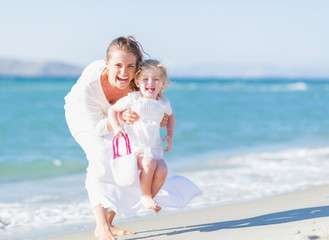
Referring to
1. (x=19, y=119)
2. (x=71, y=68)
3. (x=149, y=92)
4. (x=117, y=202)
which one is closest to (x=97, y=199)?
(x=117, y=202)

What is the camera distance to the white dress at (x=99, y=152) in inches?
160

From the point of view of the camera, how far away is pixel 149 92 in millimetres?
3977

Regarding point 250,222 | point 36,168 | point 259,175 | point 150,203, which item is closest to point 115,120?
point 150,203

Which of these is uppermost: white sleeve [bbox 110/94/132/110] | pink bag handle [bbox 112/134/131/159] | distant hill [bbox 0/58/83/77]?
distant hill [bbox 0/58/83/77]

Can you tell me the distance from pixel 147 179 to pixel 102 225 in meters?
Answer: 0.51

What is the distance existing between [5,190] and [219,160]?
157 inches

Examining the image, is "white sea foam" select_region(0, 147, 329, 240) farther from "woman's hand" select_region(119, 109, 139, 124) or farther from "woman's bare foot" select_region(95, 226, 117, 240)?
"woman's hand" select_region(119, 109, 139, 124)

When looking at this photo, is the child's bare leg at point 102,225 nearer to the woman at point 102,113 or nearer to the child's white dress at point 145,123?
the woman at point 102,113

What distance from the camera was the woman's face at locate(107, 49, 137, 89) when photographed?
3.96m

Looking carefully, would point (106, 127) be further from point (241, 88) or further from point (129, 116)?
point (241, 88)

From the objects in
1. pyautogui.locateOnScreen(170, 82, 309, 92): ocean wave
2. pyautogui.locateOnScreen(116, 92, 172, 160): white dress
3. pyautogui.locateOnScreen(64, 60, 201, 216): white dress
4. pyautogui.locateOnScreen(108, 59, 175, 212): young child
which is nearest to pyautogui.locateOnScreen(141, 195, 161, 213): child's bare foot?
pyautogui.locateOnScreen(108, 59, 175, 212): young child

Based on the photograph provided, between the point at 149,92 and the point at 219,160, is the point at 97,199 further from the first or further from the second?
the point at 219,160

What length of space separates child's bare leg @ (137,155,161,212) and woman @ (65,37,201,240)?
0.06 meters

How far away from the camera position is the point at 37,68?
163000 millimetres
